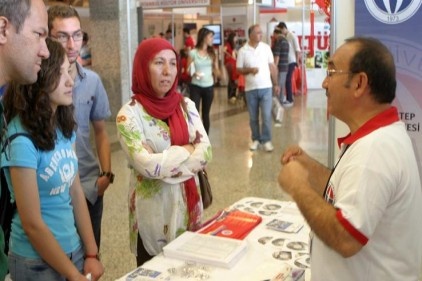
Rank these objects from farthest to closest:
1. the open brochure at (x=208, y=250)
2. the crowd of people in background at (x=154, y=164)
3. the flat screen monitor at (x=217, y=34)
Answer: the flat screen monitor at (x=217, y=34), the open brochure at (x=208, y=250), the crowd of people in background at (x=154, y=164)

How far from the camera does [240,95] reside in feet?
40.4

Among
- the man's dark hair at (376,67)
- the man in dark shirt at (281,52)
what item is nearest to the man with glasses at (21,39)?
the man's dark hair at (376,67)

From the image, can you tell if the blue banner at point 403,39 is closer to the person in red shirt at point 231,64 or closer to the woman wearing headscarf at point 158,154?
the woman wearing headscarf at point 158,154

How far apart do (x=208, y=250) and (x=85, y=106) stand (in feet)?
3.43

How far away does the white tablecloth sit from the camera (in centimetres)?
178

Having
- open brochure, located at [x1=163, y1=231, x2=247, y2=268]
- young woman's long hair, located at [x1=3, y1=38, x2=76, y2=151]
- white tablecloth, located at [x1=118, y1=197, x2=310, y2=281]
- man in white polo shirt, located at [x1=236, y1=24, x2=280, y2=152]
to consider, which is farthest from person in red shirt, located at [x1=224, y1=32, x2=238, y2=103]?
young woman's long hair, located at [x1=3, y1=38, x2=76, y2=151]

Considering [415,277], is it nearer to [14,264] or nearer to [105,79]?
[14,264]

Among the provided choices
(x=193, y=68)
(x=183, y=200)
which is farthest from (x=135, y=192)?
(x=193, y=68)

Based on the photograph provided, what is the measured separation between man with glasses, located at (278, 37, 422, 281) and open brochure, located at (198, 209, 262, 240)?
59cm

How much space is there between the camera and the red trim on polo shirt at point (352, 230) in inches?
53.2

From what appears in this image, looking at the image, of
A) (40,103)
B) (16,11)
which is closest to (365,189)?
(16,11)

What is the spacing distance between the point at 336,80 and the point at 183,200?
3.49ft

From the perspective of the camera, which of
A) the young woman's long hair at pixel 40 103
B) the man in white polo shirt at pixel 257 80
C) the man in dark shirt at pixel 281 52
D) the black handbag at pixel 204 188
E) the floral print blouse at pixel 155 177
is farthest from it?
the man in dark shirt at pixel 281 52

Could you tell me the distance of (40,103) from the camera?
1.78m
